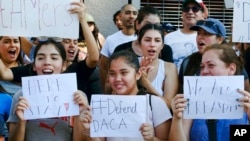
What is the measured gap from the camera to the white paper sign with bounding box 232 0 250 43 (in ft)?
17.6

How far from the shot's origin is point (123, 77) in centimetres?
477

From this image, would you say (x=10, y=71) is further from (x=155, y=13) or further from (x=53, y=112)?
(x=155, y=13)

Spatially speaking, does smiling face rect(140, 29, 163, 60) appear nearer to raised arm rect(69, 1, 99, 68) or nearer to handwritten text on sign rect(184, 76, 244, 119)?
raised arm rect(69, 1, 99, 68)

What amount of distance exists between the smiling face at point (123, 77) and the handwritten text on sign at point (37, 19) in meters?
0.42

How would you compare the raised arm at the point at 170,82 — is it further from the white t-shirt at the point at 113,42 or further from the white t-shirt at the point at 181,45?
the white t-shirt at the point at 113,42

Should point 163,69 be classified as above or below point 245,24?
below

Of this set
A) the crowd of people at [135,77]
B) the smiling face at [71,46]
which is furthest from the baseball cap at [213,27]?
the smiling face at [71,46]

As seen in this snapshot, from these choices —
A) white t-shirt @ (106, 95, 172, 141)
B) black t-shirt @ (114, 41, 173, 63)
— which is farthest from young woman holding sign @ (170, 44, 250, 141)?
black t-shirt @ (114, 41, 173, 63)

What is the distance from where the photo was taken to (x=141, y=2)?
979 centimetres

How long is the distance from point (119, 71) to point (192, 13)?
1947mm

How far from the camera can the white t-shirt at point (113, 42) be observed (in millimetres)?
6831

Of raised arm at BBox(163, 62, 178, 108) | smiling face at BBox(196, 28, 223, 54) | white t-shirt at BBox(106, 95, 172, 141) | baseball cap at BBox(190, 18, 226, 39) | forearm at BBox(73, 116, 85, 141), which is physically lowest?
forearm at BBox(73, 116, 85, 141)

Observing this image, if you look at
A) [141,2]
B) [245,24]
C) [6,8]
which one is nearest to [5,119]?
[6,8]

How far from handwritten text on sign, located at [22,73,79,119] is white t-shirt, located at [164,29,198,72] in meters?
1.69
